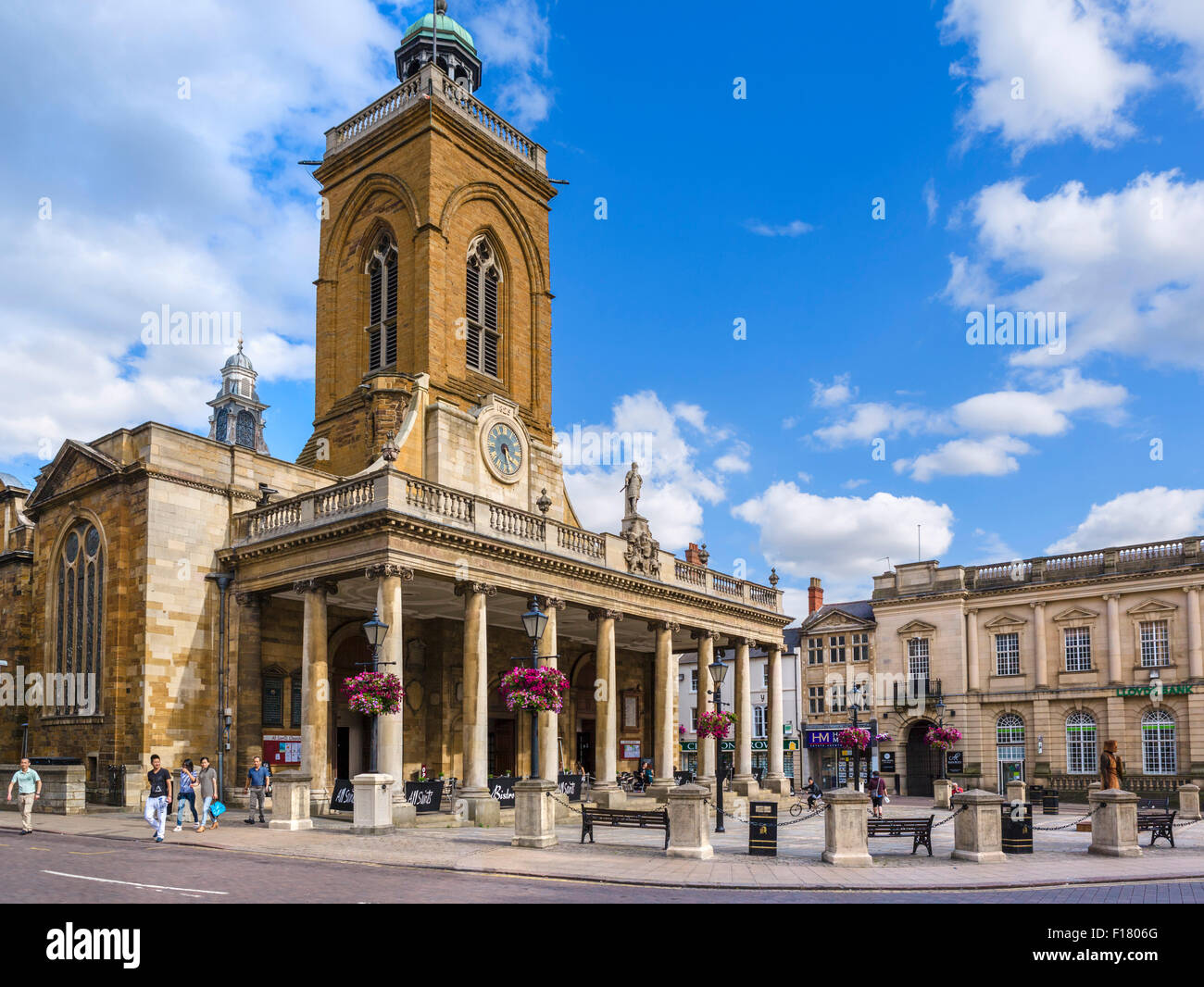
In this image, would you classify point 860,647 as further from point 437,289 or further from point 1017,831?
point 1017,831

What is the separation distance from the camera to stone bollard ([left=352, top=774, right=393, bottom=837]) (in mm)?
22297

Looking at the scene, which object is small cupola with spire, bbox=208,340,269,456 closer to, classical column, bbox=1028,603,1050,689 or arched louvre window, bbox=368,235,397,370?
arched louvre window, bbox=368,235,397,370

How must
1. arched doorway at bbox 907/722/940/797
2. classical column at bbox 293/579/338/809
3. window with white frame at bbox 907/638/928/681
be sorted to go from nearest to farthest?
classical column at bbox 293/579/338/809 < arched doorway at bbox 907/722/940/797 < window with white frame at bbox 907/638/928/681

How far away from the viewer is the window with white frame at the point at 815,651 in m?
63.5

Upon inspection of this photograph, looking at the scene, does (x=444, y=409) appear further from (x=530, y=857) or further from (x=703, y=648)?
(x=530, y=857)

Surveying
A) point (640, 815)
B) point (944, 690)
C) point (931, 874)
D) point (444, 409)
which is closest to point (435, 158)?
point (444, 409)

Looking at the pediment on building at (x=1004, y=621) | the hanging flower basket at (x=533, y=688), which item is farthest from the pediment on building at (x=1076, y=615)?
the hanging flower basket at (x=533, y=688)

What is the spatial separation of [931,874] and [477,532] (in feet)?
51.8

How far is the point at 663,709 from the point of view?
3753 centimetres

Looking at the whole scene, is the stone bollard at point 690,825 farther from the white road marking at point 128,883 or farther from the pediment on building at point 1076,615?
the pediment on building at point 1076,615

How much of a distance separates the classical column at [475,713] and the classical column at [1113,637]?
37.0 metres

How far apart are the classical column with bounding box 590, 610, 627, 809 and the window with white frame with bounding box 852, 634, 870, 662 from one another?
3014 cm

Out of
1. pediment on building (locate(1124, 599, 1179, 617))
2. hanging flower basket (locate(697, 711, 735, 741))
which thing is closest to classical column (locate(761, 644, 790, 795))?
hanging flower basket (locate(697, 711, 735, 741))

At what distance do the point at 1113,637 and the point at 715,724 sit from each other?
2903 cm
